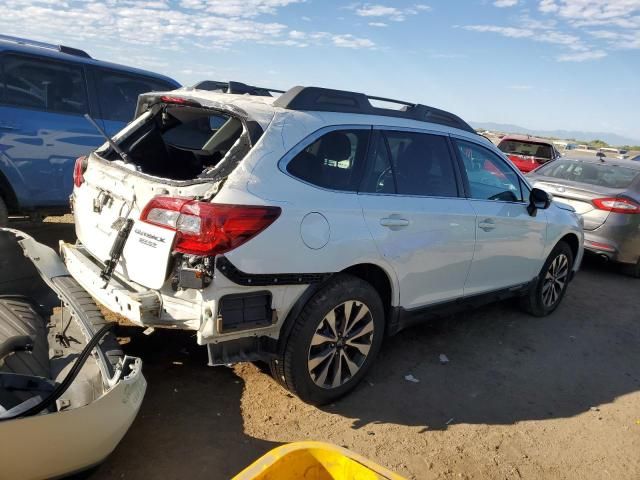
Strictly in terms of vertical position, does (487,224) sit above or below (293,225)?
below

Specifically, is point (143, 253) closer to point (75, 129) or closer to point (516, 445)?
point (516, 445)

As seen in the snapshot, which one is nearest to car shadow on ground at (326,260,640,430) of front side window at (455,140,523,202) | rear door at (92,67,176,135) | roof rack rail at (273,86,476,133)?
front side window at (455,140,523,202)

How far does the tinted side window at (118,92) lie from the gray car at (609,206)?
220 inches

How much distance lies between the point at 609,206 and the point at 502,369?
3813 millimetres

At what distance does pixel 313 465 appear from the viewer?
1967 millimetres

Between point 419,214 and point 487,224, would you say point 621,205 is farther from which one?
point 419,214

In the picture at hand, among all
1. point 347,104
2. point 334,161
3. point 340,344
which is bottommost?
point 340,344

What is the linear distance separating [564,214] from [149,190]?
13.9ft

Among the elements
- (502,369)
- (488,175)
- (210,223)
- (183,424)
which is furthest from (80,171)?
(502,369)

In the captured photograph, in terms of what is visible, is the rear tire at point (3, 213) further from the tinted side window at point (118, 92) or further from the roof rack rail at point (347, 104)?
the roof rack rail at point (347, 104)

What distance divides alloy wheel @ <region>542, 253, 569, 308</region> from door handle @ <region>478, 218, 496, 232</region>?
1.47m

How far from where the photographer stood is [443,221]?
384 centimetres

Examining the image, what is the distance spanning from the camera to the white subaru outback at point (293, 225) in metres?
2.79

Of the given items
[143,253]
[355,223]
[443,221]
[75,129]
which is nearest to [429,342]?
[443,221]
